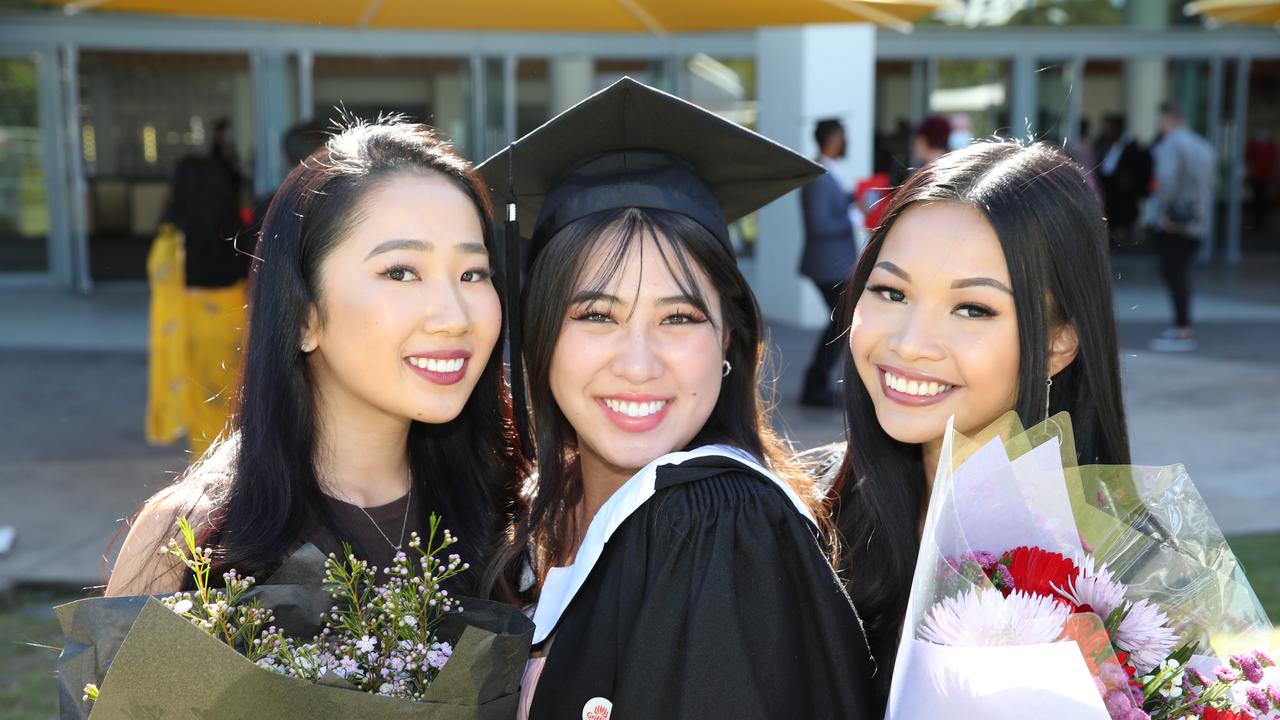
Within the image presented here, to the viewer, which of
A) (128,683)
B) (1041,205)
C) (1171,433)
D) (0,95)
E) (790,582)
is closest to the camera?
(128,683)

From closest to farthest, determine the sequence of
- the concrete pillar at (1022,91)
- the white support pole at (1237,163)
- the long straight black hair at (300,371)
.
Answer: the long straight black hair at (300,371) < the concrete pillar at (1022,91) < the white support pole at (1237,163)

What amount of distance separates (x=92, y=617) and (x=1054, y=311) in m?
1.62

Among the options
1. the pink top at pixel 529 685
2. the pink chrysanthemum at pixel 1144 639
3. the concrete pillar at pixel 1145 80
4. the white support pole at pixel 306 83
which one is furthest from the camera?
the concrete pillar at pixel 1145 80

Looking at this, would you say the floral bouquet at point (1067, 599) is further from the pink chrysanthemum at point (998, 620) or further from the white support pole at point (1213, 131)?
the white support pole at point (1213, 131)

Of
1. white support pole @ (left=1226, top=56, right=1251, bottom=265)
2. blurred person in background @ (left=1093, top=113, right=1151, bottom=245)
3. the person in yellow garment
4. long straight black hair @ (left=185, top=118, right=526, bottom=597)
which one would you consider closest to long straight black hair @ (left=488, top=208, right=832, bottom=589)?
long straight black hair @ (left=185, top=118, right=526, bottom=597)

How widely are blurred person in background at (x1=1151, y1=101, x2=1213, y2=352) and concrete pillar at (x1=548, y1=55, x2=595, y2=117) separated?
22.3ft

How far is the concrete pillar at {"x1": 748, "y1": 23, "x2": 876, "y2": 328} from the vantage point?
1079cm

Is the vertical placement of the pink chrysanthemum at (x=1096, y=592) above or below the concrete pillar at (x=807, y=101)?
below

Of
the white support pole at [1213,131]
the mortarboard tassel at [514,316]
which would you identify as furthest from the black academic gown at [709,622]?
the white support pole at [1213,131]

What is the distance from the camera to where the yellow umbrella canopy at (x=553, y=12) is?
232 inches

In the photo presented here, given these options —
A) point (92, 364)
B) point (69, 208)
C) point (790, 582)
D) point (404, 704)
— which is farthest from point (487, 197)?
point (69, 208)

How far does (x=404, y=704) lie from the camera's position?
1.52m

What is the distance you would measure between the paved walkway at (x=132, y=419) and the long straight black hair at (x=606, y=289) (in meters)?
0.87

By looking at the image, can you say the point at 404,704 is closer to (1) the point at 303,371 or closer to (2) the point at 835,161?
(1) the point at 303,371
